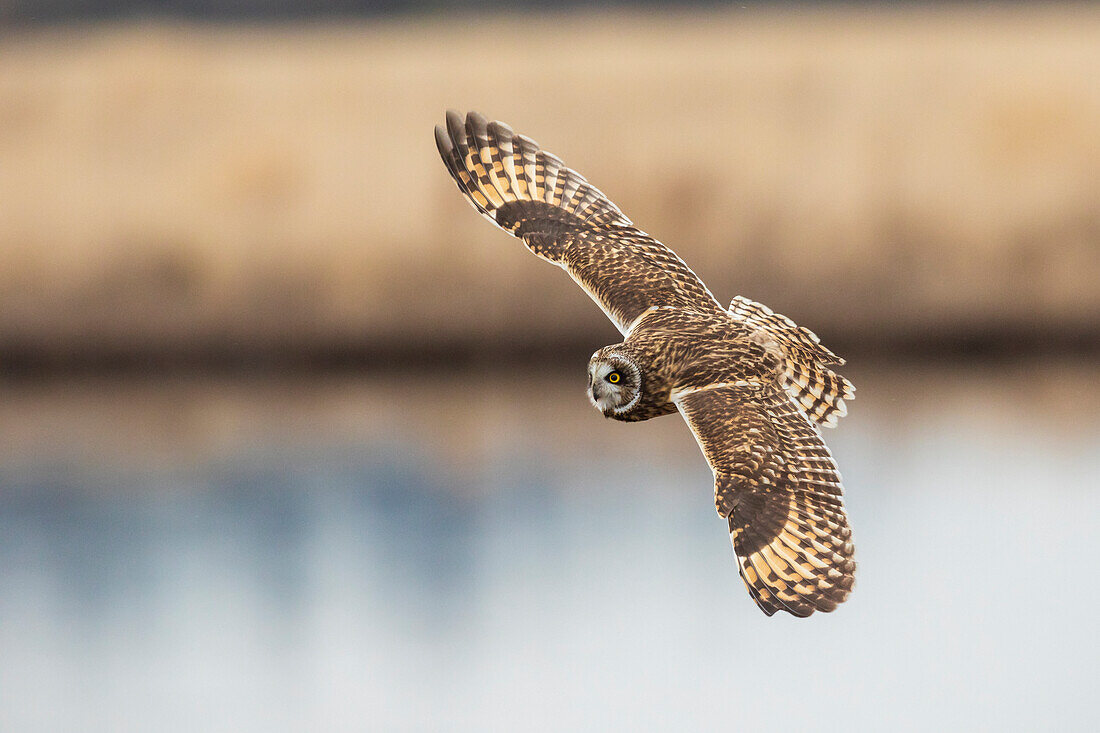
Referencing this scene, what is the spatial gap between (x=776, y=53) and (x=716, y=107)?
1.18 meters

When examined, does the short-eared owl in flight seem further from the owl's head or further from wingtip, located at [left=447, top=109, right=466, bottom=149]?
wingtip, located at [left=447, top=109, right=466, bottom=149]

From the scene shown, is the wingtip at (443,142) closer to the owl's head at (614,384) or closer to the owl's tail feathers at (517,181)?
the owl's tail feathers at (517,181)

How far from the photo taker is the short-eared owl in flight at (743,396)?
5.21 metres

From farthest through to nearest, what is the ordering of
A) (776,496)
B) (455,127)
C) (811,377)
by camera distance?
(455,127), (811,377), (776,496)

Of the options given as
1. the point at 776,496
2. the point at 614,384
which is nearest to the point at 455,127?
the point at 614,384

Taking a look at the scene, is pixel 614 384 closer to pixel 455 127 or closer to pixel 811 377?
pixel 811 377

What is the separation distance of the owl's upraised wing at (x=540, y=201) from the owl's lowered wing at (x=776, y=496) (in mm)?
1266

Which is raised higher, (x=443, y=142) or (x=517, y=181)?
(x=443, y=142)

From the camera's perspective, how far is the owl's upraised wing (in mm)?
6664

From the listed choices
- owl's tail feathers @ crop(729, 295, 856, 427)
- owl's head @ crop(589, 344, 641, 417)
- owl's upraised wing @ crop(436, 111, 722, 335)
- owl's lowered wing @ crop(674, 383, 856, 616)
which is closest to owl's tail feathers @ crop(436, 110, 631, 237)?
owl's upraised wing @ crop(436, 111, 722, 335)

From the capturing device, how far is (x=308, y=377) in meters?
20.5

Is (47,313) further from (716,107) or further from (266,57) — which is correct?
(716,107)

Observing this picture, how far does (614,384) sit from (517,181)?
181cm

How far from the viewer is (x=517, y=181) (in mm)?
6953
